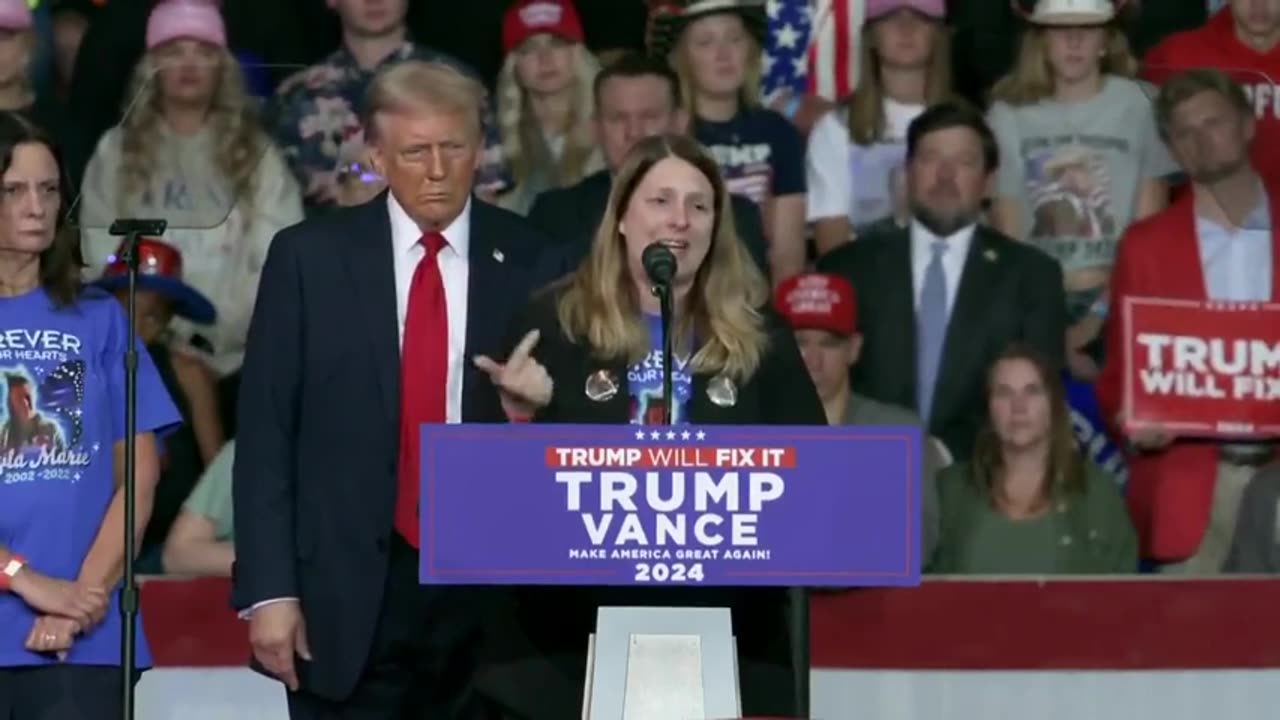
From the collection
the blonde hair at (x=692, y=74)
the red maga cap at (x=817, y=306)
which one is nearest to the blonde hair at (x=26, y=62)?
the blonde hair at (x=692, y=74)

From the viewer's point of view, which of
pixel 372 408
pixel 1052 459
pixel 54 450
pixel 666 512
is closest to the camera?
pixel 666 512

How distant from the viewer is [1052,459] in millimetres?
6227

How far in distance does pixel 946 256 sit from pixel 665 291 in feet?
8.29

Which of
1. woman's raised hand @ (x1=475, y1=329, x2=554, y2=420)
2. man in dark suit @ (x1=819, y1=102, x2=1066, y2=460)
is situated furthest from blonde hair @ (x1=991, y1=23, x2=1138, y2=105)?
woman's raised hand @ (x1=475, y1=329, x2=554, y2=420)

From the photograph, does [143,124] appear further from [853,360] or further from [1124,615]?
[1124,615]

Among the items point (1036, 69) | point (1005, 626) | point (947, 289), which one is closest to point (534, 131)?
point (947, 289)

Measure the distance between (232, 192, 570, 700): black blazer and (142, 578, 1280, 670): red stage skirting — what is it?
59.6 inches

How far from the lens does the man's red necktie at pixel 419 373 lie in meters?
4.68

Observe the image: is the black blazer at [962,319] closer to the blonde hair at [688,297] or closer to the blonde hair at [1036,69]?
the blonde hair at [1036,69]

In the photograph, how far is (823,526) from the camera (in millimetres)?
3883

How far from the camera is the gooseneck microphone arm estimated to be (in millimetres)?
3957

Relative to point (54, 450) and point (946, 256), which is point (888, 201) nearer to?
point (946, 256)

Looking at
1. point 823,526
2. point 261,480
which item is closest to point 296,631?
point 261,480

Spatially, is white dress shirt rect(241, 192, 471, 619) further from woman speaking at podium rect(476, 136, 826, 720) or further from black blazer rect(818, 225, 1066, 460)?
black blazer rect(818, 225, 1066, 460)
